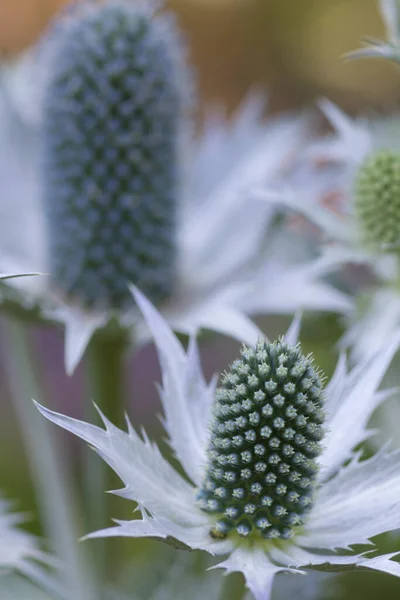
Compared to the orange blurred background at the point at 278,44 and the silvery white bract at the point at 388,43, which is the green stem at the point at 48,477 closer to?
the silvery white bract at the point at 388,43

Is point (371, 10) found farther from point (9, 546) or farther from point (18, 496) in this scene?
point (9, 546)

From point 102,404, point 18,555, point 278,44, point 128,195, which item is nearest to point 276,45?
point 278,44

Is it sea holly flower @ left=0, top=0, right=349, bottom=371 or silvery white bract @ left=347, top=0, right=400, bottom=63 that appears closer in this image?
silvery white bract @ left=347, top=0, right=400, bottom=63

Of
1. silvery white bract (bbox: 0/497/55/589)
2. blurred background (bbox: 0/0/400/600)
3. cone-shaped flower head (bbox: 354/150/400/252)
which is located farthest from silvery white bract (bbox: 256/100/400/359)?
blurred background (bbox: 0/0/400/600)

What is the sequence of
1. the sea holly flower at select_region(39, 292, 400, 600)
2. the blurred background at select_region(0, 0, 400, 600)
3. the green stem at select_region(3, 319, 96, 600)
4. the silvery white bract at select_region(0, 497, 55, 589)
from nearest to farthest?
the sea holly flower at select_region(39, 292, 400, 600)
the silvery white bract at select_region(0, 497, 55, 589)
the green stem at select_region(3, 319, 96, 600)
the blurred background at select_region(0, 0, 400, 600)

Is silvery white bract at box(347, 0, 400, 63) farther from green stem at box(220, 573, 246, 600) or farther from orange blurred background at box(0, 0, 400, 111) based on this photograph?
orange blurred background at box(0, 0, 400, 111)

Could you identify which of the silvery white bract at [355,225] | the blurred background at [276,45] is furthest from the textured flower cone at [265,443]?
the blurred background at [276,45]

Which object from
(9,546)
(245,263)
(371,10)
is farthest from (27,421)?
(371,10)
